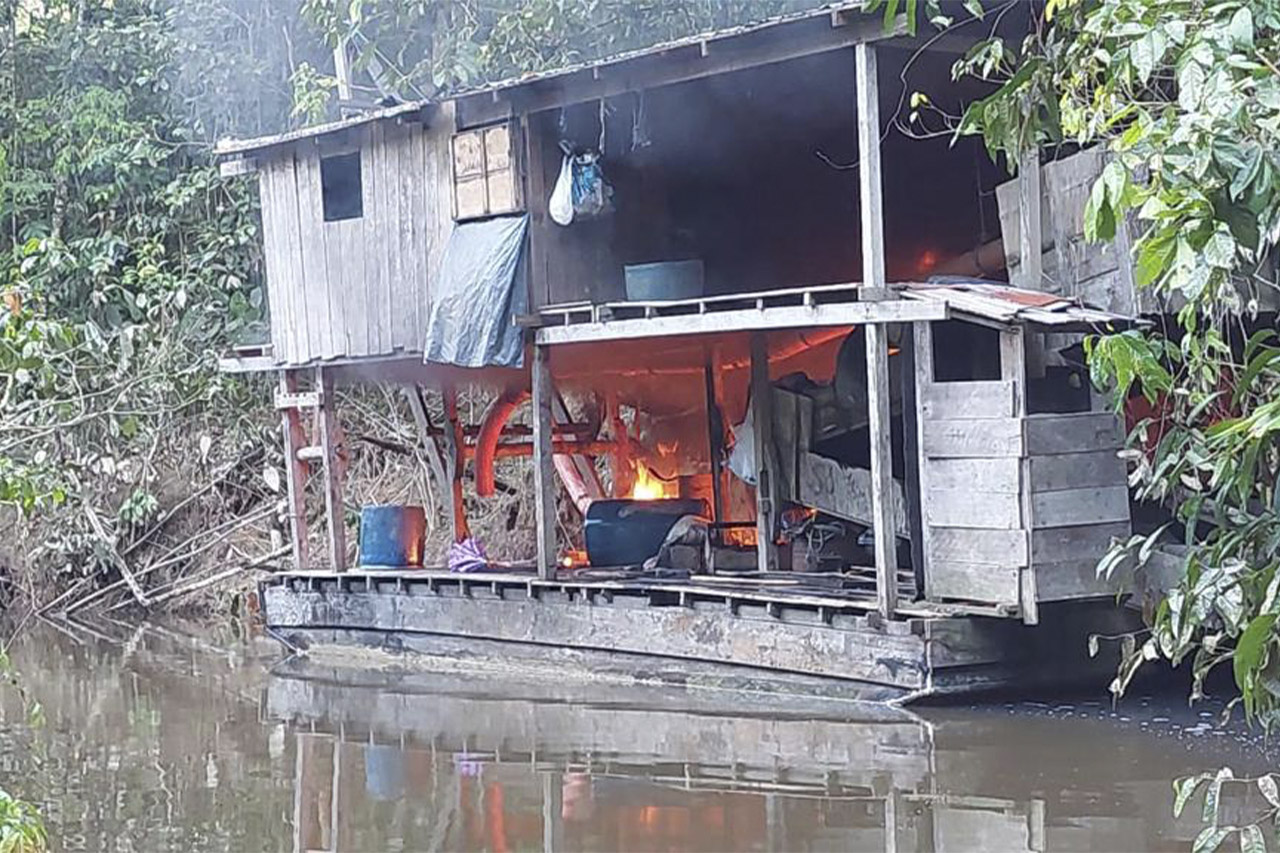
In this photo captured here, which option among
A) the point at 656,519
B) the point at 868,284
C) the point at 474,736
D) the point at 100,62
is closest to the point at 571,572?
the point at 656,519

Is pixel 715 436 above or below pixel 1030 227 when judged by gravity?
below

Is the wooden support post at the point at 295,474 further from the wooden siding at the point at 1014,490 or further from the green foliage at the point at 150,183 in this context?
the wooden siding at the point at 1014,490

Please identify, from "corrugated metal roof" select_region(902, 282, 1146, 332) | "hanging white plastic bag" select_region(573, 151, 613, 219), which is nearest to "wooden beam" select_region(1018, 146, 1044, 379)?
"corrugated metal roof" select_region(902, 282, 1146, 332)

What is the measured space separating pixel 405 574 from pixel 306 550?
62.8 inches

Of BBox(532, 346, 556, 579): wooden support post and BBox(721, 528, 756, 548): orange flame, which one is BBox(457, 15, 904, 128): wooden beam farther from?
BBox(721, 528, 756, 548): orange flame

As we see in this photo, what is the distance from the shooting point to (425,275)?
13.3 metres

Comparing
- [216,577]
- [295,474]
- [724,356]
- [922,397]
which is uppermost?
[724,356]

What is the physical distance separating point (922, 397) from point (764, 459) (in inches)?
104

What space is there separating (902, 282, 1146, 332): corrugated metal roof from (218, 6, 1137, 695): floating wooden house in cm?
3

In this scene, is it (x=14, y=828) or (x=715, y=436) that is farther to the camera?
(x=715, y=436)

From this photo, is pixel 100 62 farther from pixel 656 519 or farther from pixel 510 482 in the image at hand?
pixel 656 519

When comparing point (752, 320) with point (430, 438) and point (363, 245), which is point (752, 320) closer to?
point (363, 245)

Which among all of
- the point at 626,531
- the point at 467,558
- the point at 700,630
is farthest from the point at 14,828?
the point at 467,558

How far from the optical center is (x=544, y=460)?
490 inches
